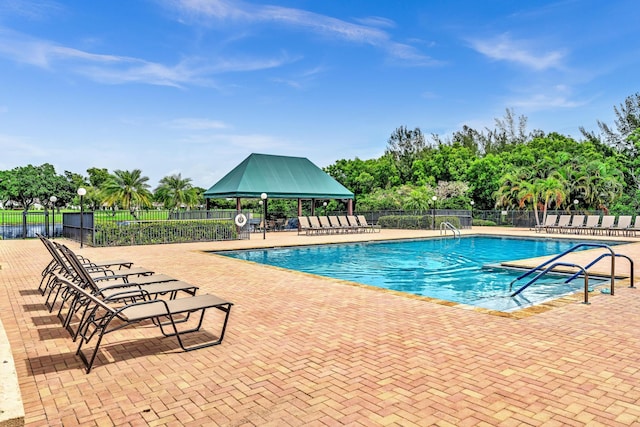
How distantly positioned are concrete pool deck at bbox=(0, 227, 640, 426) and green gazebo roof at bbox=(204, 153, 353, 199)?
769 inches

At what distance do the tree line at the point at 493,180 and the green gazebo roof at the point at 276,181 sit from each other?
6.52 m

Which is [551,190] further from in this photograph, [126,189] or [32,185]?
[32,185]

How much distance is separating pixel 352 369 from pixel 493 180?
37.1 m

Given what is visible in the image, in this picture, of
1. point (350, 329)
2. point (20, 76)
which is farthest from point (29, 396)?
point (20, 76)

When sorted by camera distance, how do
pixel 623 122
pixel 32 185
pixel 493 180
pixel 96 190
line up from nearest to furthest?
1. pixel 493 180
2. pixel 623 122
3. pixel 96 190
4. pixel 32 185

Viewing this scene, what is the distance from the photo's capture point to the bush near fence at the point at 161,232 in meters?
16.1

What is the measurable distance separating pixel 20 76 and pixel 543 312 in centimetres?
2376

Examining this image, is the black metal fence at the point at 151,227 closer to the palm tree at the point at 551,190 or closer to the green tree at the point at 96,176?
the palm tree at the point at 551,190

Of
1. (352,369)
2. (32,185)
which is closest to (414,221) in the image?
(352,369)

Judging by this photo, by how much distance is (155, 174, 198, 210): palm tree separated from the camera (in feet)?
128

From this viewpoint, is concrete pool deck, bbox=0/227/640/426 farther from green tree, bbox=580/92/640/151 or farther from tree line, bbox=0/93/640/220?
green tree, bbox=580/92/640/151

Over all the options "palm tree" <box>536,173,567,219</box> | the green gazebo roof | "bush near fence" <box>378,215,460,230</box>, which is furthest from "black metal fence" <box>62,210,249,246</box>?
"palm tree" <box>536,173,567,219</box>

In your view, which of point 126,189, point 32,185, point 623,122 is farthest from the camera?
point 32,185

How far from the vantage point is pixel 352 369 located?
368 centimetres
